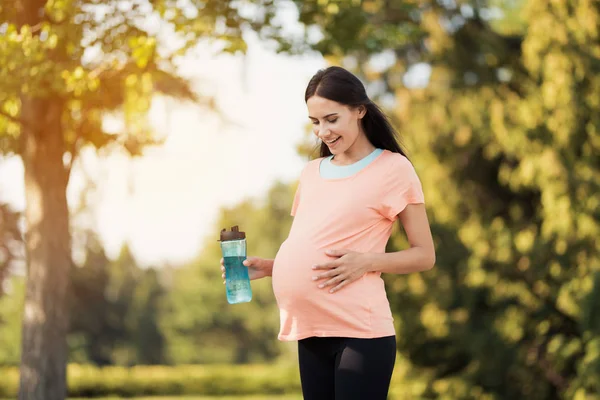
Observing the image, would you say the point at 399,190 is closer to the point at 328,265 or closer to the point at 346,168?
the point at 346,168

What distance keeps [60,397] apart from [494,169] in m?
8.99

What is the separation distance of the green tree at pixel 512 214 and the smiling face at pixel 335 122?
7.94 meters

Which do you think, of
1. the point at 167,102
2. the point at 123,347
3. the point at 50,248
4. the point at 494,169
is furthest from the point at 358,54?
A: the point at 123,347

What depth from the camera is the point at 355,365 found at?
256cm

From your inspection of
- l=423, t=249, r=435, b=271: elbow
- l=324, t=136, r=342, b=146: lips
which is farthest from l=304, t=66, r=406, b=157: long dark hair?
l=423, t=249, r=435, b=271: elbow

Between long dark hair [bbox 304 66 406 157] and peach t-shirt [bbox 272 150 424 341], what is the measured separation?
92mm

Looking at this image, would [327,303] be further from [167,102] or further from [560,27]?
[560,27]

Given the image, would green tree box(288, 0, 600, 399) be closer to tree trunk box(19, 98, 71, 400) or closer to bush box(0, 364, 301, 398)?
tree trunk box(19, 98, 71, 400)

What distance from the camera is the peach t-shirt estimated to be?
2592mm

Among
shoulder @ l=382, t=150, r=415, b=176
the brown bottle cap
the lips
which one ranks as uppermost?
the lips

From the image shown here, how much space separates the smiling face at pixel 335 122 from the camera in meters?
2.64

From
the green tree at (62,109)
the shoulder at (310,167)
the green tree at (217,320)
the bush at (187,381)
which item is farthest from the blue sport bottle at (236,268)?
the green tree at (217,320)

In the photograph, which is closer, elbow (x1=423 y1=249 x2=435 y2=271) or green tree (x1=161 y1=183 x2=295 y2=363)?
elbow (x1=423 y1=249 x2=435 y2=271)

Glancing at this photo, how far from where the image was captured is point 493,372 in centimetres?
1177
